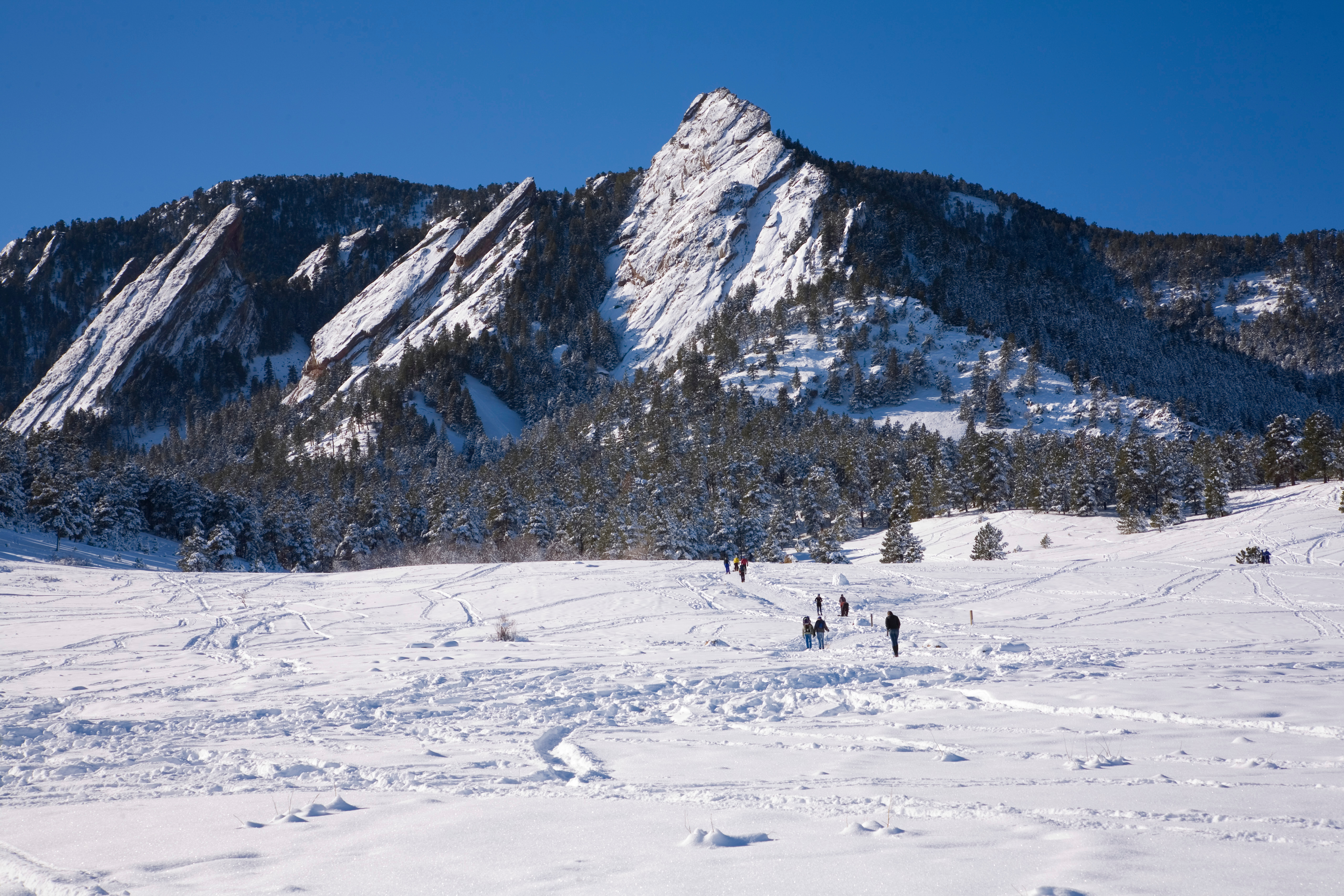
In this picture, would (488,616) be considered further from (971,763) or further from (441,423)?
(441,423)

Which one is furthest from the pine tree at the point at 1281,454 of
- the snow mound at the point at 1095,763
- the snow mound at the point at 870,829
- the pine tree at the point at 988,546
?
the snow mound at the point at 870,829

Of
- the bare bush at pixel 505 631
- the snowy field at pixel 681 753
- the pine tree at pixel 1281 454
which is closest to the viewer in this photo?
the snowy field at pixel 681 753

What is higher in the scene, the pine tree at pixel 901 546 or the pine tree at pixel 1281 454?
the pine tree at pixel 1281 454

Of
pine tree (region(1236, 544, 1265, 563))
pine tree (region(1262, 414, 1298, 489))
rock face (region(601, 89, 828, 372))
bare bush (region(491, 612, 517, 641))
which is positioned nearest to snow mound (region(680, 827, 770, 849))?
bare bush (region(491, 612, 517, 641))

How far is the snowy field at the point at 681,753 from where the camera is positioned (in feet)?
16.9

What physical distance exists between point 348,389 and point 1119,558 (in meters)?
152

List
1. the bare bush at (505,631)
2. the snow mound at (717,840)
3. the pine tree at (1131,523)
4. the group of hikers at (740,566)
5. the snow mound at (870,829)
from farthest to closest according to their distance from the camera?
the pine tree at (1131,523)
the group of hikers at (740,566)
the bare bush at (505,631)
the snow mound at (870,829)
the snow mound at (717,840)

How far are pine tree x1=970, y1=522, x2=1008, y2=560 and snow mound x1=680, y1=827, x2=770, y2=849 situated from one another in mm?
54684

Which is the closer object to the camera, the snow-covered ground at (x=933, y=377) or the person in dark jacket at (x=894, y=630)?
the person in dark jacket at (x=894, y=630)

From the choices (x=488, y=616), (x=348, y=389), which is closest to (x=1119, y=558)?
(x=488, y=616)

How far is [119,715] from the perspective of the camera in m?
13.0

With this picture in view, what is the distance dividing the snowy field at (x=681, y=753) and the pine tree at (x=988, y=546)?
28.8m

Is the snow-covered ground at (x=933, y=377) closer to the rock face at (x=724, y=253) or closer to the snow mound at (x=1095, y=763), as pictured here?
the rock face at (x=724, y=253)

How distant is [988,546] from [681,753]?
52447 mm
